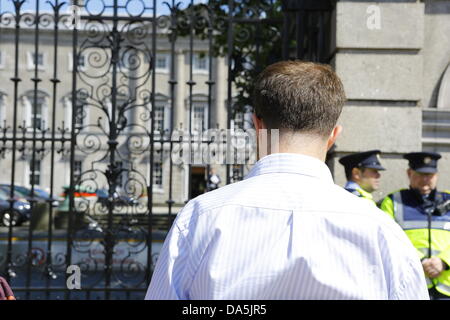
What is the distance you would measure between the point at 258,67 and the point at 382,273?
4599 millimetres

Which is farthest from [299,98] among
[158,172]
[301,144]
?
[158,172]

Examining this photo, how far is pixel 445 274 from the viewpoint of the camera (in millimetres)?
4371

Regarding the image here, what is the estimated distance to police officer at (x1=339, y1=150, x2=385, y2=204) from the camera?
Answer: 486 cm

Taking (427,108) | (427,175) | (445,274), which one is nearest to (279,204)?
(445,274)

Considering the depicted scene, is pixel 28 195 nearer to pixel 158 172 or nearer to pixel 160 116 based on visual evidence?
pixel 160 116

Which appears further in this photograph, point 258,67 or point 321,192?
point 258,67

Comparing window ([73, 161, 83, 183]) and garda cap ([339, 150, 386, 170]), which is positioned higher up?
garda cap ([339, 150, 386, 170])

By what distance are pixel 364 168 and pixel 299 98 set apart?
334 cm

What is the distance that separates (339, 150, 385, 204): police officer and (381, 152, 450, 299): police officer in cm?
20

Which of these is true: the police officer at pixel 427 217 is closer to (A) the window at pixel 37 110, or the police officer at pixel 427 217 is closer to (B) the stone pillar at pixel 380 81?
(B) the stone pillar at pixel 380 81

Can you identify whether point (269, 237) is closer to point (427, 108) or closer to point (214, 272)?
point (214, 272)

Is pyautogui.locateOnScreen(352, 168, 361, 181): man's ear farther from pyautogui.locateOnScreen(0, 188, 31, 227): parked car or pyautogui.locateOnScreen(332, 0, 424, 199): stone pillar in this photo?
pyautogui.locateOnScreen(0, 188, 31, 227): parked car

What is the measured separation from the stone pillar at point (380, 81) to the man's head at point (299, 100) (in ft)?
12.2

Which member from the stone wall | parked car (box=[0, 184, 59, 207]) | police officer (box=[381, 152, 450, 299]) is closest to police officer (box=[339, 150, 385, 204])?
police officer (box=[381, 152, 450, 299])
